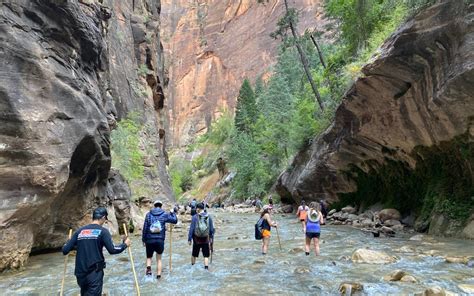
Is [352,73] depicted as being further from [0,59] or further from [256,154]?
[256,154]

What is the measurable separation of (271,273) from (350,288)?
2755 millimetres

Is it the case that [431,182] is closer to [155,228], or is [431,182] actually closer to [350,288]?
[350,288]

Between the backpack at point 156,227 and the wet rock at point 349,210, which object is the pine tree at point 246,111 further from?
the backpack at point 156,227

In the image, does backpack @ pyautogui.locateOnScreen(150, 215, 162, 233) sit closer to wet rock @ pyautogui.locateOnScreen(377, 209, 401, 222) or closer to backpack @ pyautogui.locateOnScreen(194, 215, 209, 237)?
backpack @ pyautogui.locateOnScreen(194, 215, 209, 237)

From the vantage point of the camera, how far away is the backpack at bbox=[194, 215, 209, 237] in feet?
35.0

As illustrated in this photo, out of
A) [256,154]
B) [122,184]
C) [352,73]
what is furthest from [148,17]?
[352,73]

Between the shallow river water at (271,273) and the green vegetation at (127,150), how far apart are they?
10915 mm

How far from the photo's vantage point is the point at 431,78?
1450cm

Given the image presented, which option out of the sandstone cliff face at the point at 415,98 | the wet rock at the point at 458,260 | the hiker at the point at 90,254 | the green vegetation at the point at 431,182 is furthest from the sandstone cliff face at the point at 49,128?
the green vegetation at the point at 431,182

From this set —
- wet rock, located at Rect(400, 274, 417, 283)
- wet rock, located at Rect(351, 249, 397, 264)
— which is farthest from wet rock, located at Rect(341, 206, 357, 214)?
wet rock, located at Rect(400, 274, 417, 283)

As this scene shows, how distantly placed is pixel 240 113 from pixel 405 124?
161 feet

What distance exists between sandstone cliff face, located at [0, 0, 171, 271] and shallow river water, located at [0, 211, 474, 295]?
1.47 metres

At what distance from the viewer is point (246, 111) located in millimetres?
64250

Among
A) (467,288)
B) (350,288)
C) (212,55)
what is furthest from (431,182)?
(212,55)
